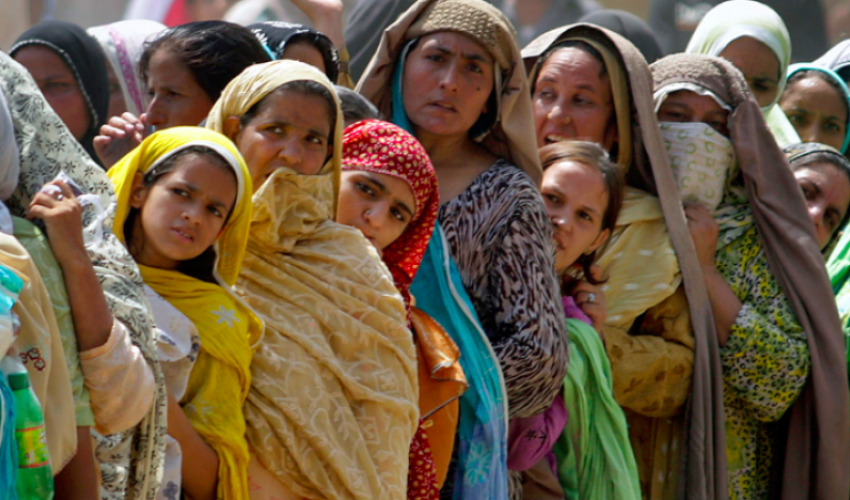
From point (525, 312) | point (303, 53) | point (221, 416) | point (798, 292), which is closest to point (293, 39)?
point (303, 53)

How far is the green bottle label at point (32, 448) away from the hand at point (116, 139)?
4.00 feet

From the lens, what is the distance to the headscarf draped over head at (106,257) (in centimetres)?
213

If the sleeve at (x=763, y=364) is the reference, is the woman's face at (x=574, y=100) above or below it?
above

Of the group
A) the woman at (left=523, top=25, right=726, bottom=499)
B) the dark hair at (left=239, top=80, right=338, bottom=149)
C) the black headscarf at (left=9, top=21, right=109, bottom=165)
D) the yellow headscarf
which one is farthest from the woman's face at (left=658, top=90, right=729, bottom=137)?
the yellow headscarf

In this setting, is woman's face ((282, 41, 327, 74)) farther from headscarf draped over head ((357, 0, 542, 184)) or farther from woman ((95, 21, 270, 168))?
woman ((95, 21, 270, 168))

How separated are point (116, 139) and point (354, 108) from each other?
648mm

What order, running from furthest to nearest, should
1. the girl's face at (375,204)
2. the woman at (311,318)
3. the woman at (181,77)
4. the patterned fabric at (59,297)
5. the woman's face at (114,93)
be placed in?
1. the woman's face at (114,93)
2. the woman at (181,77)
3. the girl's face at (375,204)
4. the woman at (311,318)
5. the patterned fabric at (59,297)

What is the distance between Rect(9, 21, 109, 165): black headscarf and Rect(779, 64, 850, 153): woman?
10.8 feet

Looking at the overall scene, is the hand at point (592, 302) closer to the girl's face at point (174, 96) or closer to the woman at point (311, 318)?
the woman at point (311, 318)

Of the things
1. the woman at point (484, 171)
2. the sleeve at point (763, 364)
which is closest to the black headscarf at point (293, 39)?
the woman at point (484, 171)

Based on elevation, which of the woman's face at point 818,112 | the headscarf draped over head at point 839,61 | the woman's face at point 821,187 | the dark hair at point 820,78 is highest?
the headscarf draped over head at point 839,61

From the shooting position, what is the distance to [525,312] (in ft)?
10.3

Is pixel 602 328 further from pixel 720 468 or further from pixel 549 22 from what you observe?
pixel 549 22

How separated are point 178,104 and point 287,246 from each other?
66 centimetres
